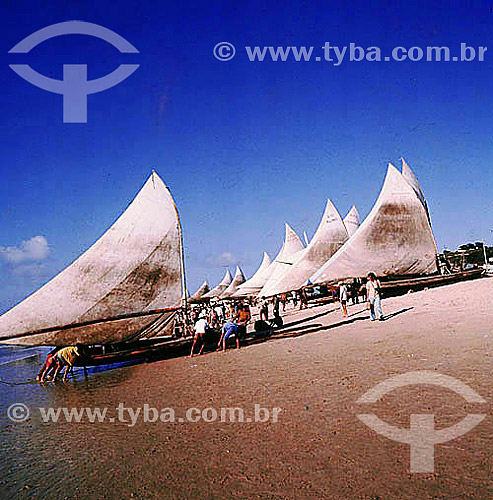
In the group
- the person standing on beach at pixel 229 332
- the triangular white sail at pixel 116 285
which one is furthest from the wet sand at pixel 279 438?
the person standing on beach at pixel 229 332

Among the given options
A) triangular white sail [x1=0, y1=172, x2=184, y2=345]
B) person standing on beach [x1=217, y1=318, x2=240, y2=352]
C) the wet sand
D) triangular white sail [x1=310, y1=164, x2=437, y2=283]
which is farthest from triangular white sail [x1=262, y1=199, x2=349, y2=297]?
the wet sand

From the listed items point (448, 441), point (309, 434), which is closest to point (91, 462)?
point (309, 434)

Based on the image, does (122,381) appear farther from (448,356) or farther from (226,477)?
(448,356)

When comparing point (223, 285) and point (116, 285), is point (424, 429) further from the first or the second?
point (223, 285)

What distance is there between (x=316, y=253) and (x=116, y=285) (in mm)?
25914

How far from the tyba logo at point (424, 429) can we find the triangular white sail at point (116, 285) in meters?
9.38

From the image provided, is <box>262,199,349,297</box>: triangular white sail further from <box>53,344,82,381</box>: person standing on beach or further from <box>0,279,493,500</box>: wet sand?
<box>0,279,493,500</box>: wet sand

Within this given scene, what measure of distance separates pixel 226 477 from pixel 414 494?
5.56 feet

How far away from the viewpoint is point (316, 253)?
3575 centimetres

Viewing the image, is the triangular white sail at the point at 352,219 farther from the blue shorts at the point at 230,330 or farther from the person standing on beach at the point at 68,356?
the person standing on beach at the point at 68,356

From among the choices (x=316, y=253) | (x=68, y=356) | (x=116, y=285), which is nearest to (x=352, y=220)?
(x=316, y=253)

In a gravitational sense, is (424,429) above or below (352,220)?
below

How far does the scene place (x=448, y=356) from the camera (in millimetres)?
6656

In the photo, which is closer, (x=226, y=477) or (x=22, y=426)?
(x=226, y=477)
